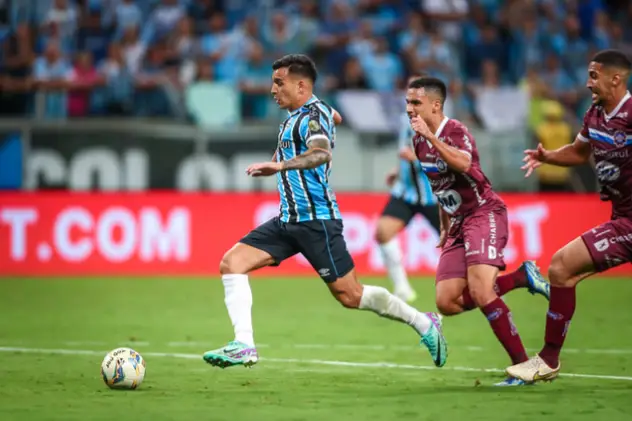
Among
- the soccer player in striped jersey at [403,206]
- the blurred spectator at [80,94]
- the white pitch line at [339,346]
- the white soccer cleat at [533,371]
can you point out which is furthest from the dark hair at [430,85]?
the blurred spectator at [80,94]

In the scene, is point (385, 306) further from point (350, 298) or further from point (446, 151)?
point (446, 151)

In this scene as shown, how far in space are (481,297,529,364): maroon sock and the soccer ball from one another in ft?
8.15

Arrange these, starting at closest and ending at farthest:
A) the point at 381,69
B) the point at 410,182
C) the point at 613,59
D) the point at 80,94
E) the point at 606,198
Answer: the point at 613,59 → the point at 606,198 → the point at 410,182 → the point at 80,94 → the point at 381,69

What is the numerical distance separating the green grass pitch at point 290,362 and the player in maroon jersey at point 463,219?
0.52 m

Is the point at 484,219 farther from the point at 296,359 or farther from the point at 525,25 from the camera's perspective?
the point at 525,25

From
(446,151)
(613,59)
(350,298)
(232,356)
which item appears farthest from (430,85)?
(232,356)

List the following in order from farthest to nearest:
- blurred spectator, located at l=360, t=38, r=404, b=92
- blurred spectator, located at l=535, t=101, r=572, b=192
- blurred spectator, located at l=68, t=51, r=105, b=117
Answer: blurred spectator, located at l=360, t=38, r=404, b=92
blurred spectator, located at l=535, t=101, r=572, b=192
blurred spectator, located at l=68, t=51, r=105, b=117

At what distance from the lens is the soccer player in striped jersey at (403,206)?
535 inches

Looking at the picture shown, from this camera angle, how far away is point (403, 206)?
548 inches

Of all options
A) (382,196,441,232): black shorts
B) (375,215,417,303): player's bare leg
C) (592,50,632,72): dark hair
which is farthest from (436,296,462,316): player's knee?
(375,215,417,303): player's bare leg

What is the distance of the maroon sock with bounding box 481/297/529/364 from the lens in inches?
322

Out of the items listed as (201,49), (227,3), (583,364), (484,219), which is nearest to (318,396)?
(484,219)

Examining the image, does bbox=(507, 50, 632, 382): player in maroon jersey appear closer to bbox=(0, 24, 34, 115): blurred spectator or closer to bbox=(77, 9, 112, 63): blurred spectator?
bbox=(0, 24, 34, 115): blurred spectator

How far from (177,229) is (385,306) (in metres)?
9.53
